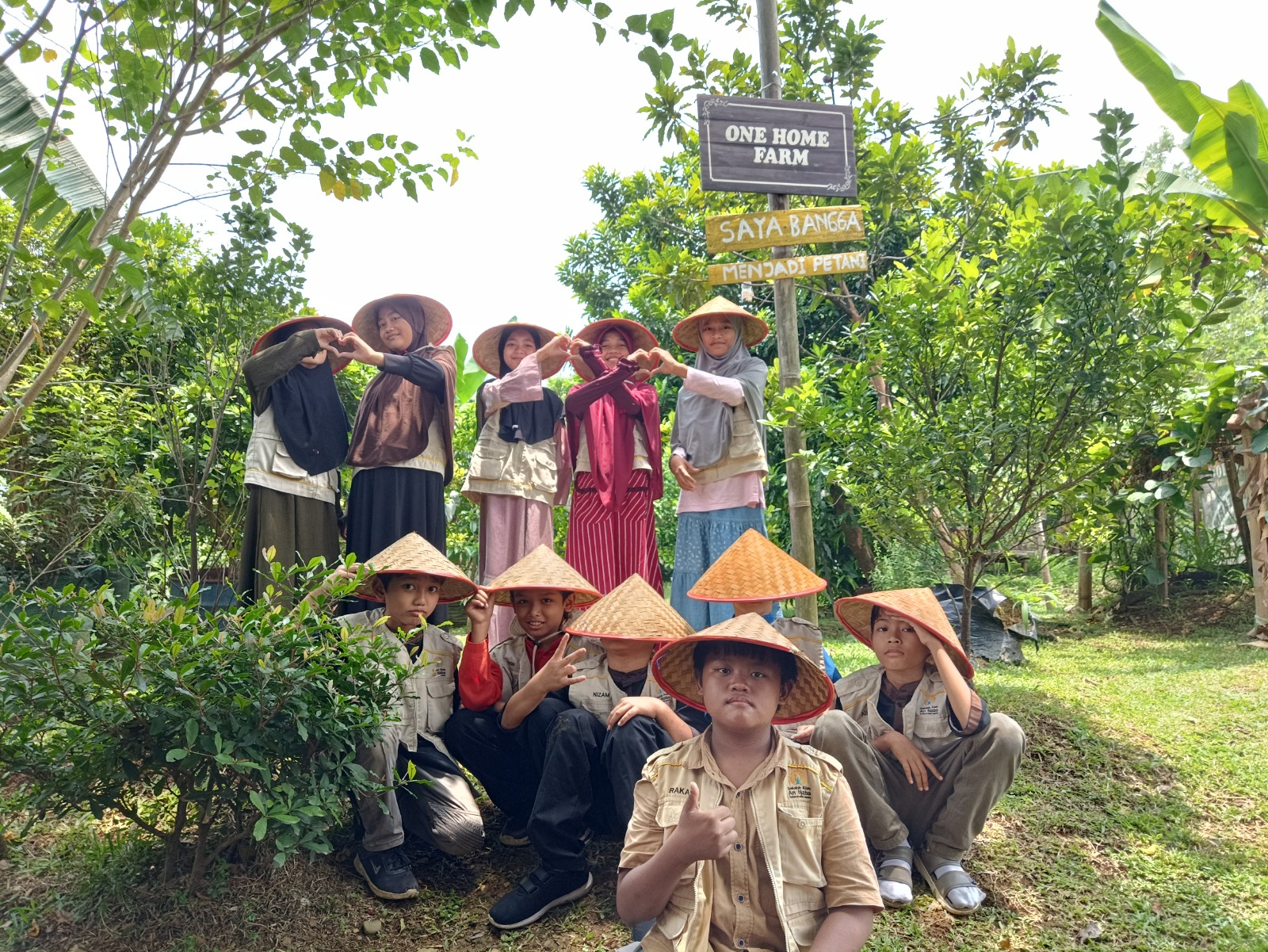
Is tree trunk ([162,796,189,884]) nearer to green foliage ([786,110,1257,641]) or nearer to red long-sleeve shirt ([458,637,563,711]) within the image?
red long-sleeve shirt ([458,637,563,711])

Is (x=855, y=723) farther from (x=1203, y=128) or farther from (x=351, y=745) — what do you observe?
(x=1203, y=128)

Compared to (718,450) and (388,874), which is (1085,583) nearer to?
(718,450)

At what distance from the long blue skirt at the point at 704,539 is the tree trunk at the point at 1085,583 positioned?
5.32 meters

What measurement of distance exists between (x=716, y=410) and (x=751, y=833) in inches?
109

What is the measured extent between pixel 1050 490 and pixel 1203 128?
3289 mm

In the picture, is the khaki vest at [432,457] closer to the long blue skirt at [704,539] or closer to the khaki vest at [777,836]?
→ the long blue skirt at [704,539]

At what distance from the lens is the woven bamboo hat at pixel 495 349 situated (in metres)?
4.64

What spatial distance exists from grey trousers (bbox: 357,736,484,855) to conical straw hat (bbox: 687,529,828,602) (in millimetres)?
1178

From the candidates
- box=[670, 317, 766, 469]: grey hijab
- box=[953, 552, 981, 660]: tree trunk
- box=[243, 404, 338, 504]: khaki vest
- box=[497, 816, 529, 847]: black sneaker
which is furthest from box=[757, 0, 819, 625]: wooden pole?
box=[243, 404, 338, 504]: khaki vest

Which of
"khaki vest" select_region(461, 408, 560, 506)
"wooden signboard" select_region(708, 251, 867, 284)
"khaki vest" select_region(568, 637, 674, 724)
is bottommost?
"khaki vest" select_region(568, 637, 674, 724)

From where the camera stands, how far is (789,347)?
17.0 ft

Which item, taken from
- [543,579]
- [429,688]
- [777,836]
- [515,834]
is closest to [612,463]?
[543,579]

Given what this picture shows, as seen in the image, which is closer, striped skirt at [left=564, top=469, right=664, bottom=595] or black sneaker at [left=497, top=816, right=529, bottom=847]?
black sneaker at [left=497, top=816, right=529, bottom=847]

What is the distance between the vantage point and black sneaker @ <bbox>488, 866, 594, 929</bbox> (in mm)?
2990
